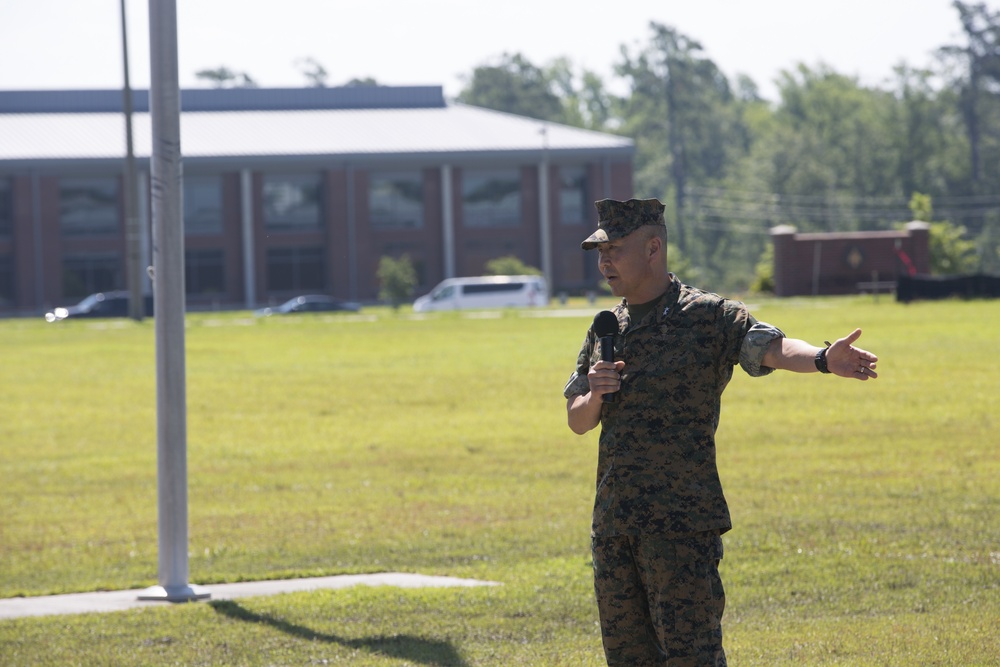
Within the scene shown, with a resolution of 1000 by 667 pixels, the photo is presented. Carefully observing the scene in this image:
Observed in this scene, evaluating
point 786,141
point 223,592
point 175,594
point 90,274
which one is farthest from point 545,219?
point 175,594

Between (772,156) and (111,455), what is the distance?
4084 inches

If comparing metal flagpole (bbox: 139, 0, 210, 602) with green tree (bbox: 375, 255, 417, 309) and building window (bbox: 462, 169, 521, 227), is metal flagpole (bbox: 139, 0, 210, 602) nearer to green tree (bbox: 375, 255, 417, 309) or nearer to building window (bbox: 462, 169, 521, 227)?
green tree (bbox: 375, 255, 417, 309)

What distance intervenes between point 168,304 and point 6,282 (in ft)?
225

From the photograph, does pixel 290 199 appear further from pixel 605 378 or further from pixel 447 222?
pixel 605 378

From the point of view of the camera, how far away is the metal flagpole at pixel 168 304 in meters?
9.89

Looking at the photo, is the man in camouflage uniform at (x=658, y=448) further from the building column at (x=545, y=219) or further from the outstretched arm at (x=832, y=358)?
the building column at (x=545, y=219)

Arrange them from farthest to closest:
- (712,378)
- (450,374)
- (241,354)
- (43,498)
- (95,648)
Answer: (241,354), (450,374), (43,498), (95,648), (712,378)

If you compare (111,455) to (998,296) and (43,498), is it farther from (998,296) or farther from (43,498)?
(998,296)

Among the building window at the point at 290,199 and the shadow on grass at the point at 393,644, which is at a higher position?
the building window at the point at 290,199

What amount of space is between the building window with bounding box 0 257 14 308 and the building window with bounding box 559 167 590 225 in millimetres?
28831

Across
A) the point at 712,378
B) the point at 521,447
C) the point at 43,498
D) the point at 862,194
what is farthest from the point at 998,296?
the point at 862,194

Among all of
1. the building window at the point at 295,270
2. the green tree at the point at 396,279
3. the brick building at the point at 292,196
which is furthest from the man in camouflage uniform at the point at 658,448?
the building window at the point at 295,270

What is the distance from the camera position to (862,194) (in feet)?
375

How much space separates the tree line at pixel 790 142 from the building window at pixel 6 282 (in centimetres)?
3789
